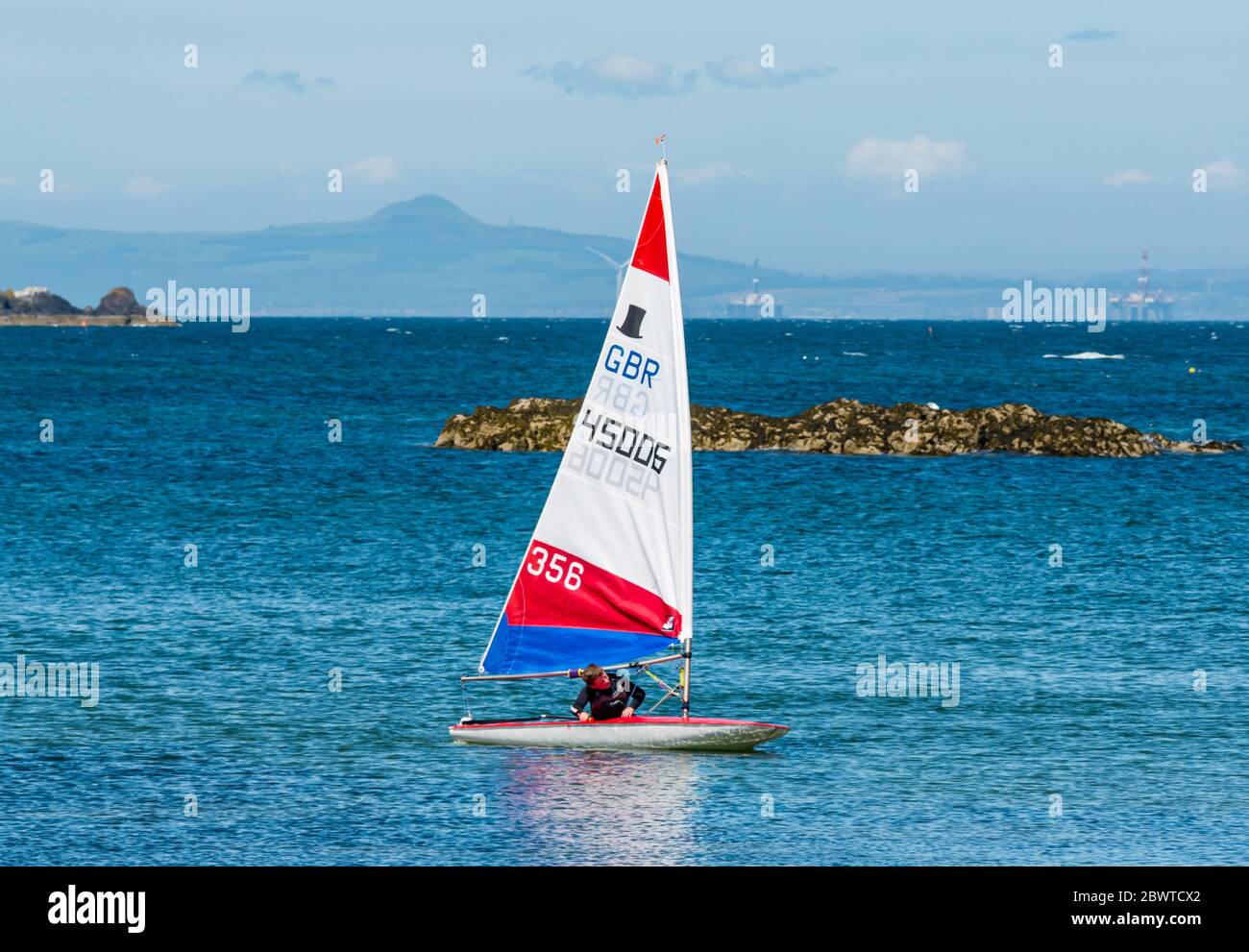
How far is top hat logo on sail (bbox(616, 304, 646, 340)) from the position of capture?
107 feet

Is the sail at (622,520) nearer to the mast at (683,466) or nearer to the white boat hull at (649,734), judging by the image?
the mast at (683,466)

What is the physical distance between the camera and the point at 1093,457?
300 ft

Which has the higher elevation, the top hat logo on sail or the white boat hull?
the top hat logo on sail

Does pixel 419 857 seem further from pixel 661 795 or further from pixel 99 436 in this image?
pixel 99 436

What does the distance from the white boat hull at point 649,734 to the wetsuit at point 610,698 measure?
0.21 meters

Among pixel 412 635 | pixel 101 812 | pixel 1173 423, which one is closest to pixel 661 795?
pixel 101 812

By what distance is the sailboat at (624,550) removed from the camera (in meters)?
32.5

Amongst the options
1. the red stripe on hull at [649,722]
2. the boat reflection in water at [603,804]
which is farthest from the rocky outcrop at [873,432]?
the boat reflection in water at [603,804]

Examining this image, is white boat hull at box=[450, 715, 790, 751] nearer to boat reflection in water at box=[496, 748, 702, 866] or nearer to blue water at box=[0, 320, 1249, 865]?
boat reflection in water at box=[496, 748, 702, 866]

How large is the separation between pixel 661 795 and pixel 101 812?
30.5 feet

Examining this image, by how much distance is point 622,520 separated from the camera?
33.4m

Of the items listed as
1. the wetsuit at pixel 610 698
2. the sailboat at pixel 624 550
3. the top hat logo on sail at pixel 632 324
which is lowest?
the wetsuit at pixel 610 698

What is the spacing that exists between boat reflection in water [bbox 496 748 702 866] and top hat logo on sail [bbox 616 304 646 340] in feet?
25.8

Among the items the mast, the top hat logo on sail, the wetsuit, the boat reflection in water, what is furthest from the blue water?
the top hat logo on sail
